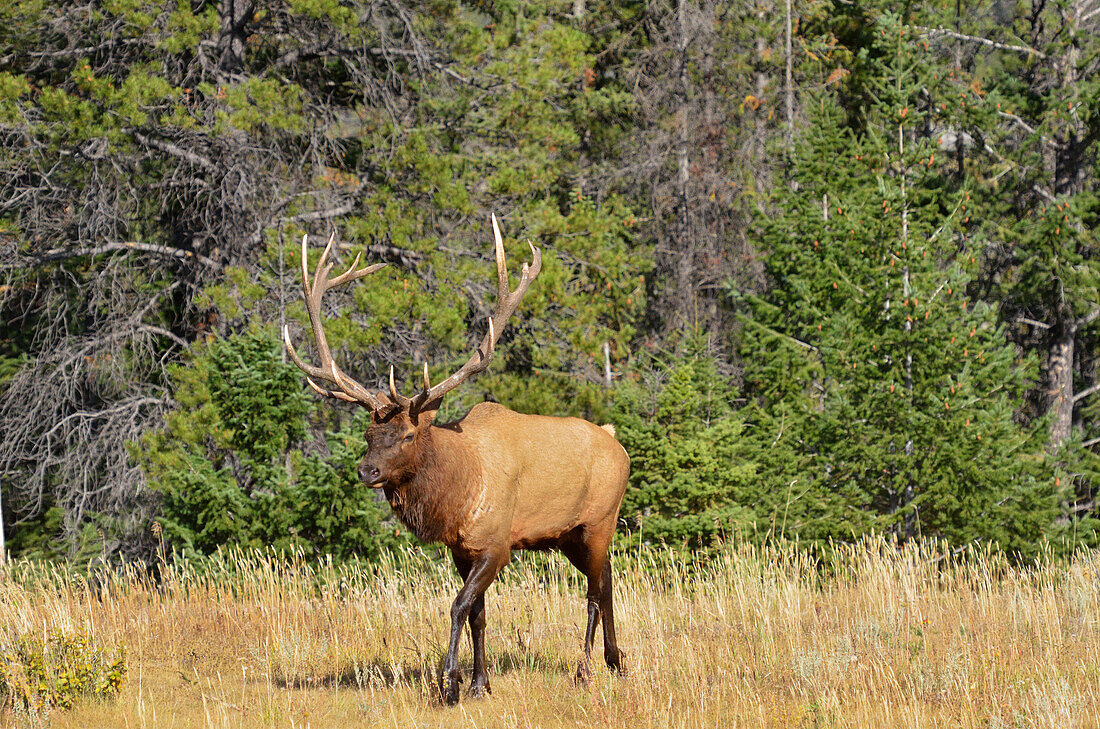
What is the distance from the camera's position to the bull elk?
6141mm

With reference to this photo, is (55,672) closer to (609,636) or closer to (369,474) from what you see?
(369,474)

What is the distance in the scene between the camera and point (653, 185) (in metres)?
22.6

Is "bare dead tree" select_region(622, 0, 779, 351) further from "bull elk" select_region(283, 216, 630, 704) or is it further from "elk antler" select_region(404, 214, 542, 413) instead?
"elk antler" select_region(404, 214, 542, 413)

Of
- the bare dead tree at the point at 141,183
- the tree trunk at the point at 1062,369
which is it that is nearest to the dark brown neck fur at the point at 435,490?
the bare dead tree at the point at 141,183

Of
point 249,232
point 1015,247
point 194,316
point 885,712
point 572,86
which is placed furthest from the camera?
point 572,86

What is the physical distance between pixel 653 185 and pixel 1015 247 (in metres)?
7.14

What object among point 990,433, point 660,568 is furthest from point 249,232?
point 990,433

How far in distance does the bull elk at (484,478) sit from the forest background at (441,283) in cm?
416

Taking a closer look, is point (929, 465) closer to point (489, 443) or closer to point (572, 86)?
point (489, 443)

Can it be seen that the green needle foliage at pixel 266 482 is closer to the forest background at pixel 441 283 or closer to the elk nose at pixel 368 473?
the forest background at pixel 441 283

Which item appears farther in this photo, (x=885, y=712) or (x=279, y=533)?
(x=279, y=533)

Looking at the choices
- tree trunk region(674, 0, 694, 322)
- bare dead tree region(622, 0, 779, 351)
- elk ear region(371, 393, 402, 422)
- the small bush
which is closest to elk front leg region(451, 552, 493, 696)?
elk ear region(371, 393, 402, 422)

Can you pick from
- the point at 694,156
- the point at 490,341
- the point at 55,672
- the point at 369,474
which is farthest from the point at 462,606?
the point at 694,156

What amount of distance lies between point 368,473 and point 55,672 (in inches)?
93.2
